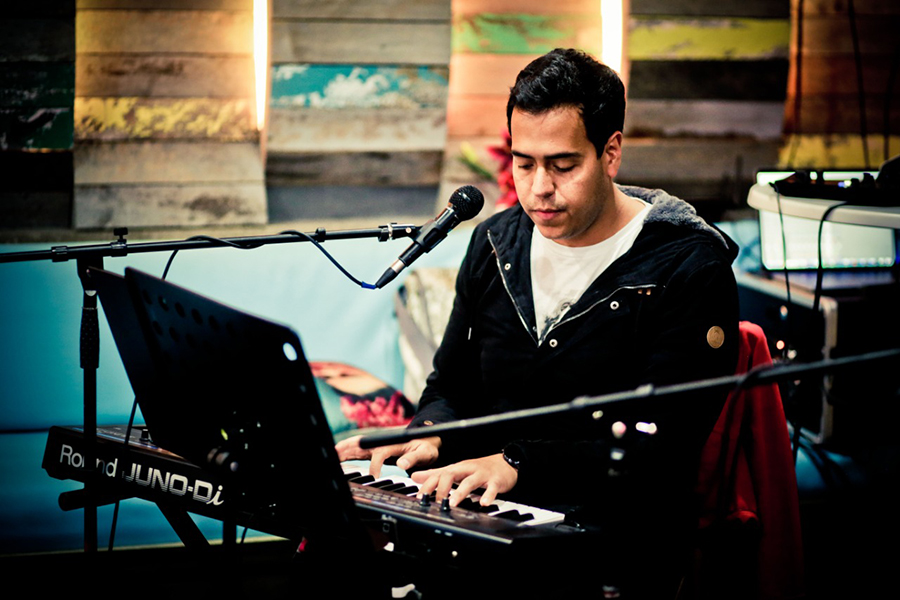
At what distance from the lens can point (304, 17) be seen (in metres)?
3.20

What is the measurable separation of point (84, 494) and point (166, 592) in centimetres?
104

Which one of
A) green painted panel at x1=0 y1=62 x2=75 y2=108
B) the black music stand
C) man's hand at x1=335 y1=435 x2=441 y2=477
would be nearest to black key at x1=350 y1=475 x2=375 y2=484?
man's hand at x1=335 y1=435 x2=441 y2=477

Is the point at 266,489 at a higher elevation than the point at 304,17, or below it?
below

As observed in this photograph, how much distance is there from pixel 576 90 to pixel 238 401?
0.94 m

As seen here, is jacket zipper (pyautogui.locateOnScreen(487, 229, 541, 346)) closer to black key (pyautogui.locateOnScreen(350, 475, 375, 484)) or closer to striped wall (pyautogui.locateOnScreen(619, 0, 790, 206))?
black key (pyautogui.locateOnScreen(350, 475, 375, 484))

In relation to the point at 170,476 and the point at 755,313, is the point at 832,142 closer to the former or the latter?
the point at 755,313

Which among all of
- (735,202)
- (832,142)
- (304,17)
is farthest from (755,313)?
(304,17)

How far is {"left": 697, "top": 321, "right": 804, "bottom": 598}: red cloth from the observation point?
73.0 inches

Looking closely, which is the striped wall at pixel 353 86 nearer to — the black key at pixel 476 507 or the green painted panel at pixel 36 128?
the green painted panel at pixel 36 128

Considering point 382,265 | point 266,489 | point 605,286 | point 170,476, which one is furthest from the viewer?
point 382,265

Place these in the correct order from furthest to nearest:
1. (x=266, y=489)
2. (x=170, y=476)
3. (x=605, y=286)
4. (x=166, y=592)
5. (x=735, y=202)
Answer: (x=735, y=202), (x=166, y=592), (x=605, y=286), (x=170, y=476), (x=266, y=489)

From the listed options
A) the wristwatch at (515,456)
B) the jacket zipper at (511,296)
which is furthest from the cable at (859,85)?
the wristwatch at (515,456)

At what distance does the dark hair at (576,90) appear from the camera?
181 centimetres

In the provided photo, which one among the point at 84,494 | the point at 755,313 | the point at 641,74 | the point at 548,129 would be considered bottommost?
the point at 84,494
